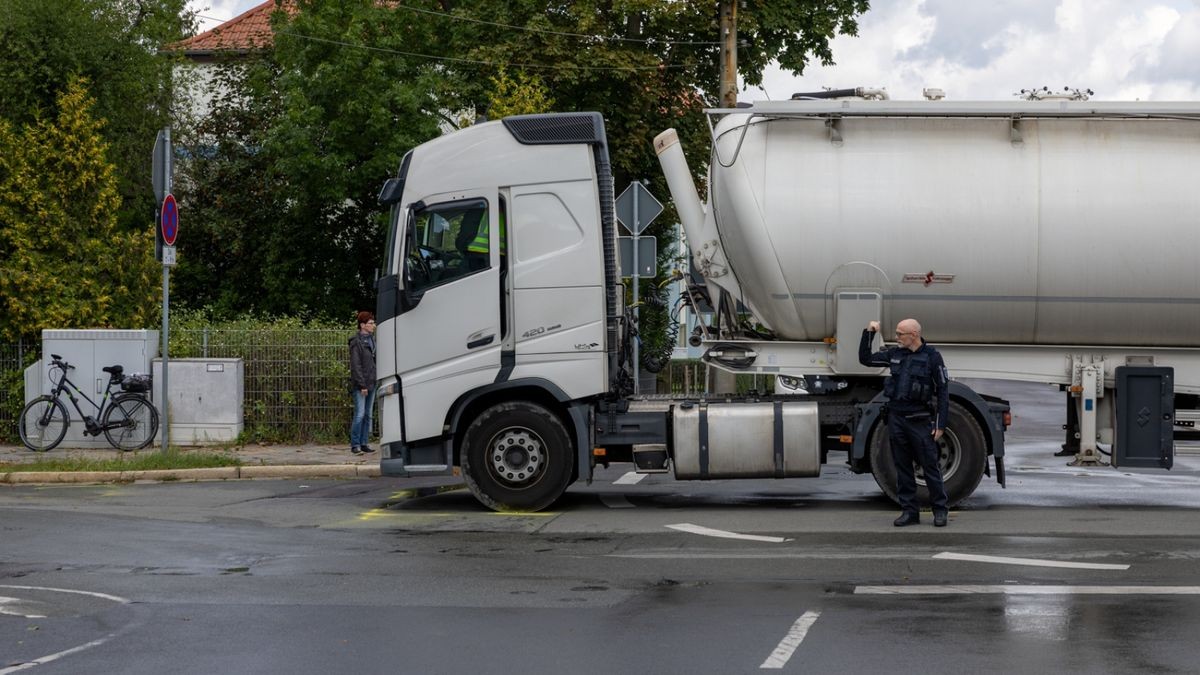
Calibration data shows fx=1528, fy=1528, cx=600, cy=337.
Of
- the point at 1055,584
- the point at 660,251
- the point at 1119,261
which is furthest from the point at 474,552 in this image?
the point at 660,251

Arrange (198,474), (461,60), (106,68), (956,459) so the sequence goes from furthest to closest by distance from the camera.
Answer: (461,60), (106,68), (198,474), (956,459)

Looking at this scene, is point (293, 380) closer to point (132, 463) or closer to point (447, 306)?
point (132, 463)

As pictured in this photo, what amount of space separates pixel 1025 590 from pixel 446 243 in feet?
19.9

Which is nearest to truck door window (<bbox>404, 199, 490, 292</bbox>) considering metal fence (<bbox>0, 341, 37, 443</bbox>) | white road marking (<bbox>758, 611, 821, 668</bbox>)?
white road marking (<bbox>758, 611, 821, 668</bbox>)

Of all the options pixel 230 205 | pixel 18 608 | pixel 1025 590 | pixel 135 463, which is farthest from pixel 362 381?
pixel 230 205

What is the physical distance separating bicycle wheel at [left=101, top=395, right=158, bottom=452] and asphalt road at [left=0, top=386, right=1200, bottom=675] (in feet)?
14.0

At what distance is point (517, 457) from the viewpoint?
1314cm

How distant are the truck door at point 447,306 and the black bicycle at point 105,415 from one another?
7.18m

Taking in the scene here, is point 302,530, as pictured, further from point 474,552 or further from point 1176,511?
point 1176,511

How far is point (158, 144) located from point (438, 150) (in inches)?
226

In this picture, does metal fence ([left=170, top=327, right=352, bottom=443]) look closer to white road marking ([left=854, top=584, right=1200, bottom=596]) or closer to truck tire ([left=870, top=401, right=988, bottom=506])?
truck tire ([left=870, top=401, right=988, bottom=506])

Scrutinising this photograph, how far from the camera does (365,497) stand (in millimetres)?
14734

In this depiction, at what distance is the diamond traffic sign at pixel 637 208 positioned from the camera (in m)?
19.0

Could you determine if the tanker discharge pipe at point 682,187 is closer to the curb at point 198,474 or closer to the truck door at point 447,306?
the truck door at point 447,306
